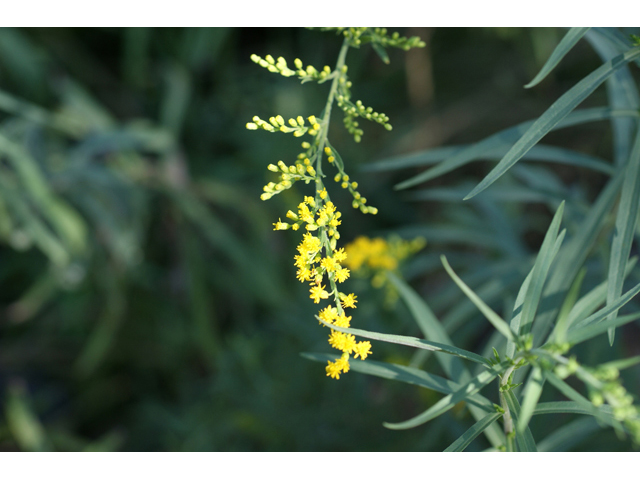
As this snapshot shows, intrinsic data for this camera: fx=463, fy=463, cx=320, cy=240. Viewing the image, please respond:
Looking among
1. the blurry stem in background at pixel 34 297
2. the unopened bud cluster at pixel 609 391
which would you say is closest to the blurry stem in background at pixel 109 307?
the blurry stem in background at pixel 34 297

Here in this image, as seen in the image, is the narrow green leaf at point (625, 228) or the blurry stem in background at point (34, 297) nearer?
the narrow green leaf at point (625, 228)

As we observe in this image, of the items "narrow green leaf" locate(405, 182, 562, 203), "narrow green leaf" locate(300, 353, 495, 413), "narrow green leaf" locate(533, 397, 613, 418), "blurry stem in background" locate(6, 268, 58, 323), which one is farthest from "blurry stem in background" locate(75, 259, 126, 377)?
"narrow green leaf" locate(533, 397, 613, 418)

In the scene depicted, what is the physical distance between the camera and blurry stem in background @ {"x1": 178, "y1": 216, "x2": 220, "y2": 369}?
5.90 feet

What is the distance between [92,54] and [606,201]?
2206mm

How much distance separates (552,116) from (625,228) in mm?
199

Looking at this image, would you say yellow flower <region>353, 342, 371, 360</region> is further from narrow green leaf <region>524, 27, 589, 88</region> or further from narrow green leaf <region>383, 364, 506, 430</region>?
narrow green leaf <region>524, 27, 589, 88</region>

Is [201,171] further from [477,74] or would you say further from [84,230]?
[477,74]

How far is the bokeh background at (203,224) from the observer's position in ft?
4.76

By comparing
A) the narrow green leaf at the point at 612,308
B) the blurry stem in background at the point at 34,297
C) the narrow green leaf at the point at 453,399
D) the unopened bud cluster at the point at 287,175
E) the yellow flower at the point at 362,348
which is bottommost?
the narrow green leaf at the point at 453,399

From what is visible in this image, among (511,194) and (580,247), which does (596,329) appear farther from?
(511,194)

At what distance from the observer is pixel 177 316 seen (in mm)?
2010

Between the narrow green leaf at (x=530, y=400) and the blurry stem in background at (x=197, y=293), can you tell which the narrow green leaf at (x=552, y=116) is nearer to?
A: the narrow green leaf at (x=530, y=400)

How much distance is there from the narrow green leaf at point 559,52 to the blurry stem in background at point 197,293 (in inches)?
58.2

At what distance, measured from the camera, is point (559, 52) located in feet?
1.90
